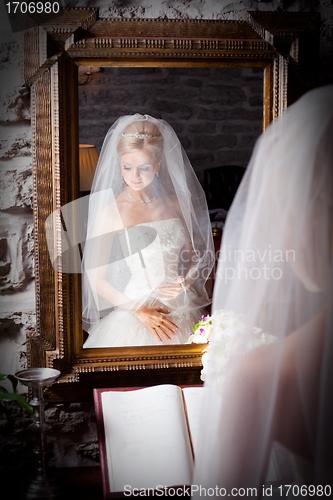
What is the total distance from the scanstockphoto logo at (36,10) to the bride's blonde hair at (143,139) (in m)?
0.38

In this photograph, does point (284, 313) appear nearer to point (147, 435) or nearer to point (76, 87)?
point (147, 435)

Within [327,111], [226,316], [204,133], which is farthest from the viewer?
[204,133]

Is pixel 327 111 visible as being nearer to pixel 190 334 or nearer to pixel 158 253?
pixel 158 253

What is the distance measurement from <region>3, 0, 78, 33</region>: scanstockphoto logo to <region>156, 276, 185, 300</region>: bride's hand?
826 mm

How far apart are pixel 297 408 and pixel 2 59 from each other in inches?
49.4

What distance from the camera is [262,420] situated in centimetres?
98

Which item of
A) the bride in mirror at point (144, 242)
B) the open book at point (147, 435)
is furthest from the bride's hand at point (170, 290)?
the open book at point (147, 435)

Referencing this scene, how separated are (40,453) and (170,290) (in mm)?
579

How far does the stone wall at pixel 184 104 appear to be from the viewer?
62.5 inches

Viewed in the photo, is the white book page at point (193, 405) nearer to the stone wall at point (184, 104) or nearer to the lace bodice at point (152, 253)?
the lace bodice at point (152, 253)

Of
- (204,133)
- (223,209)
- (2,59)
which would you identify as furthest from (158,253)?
(2,59)

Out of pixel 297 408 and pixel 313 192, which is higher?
pixel 313 192

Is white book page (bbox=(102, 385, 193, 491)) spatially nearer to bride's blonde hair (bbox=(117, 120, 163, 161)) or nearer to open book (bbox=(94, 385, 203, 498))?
open book (bbox=(94, 385, 203, 498))
